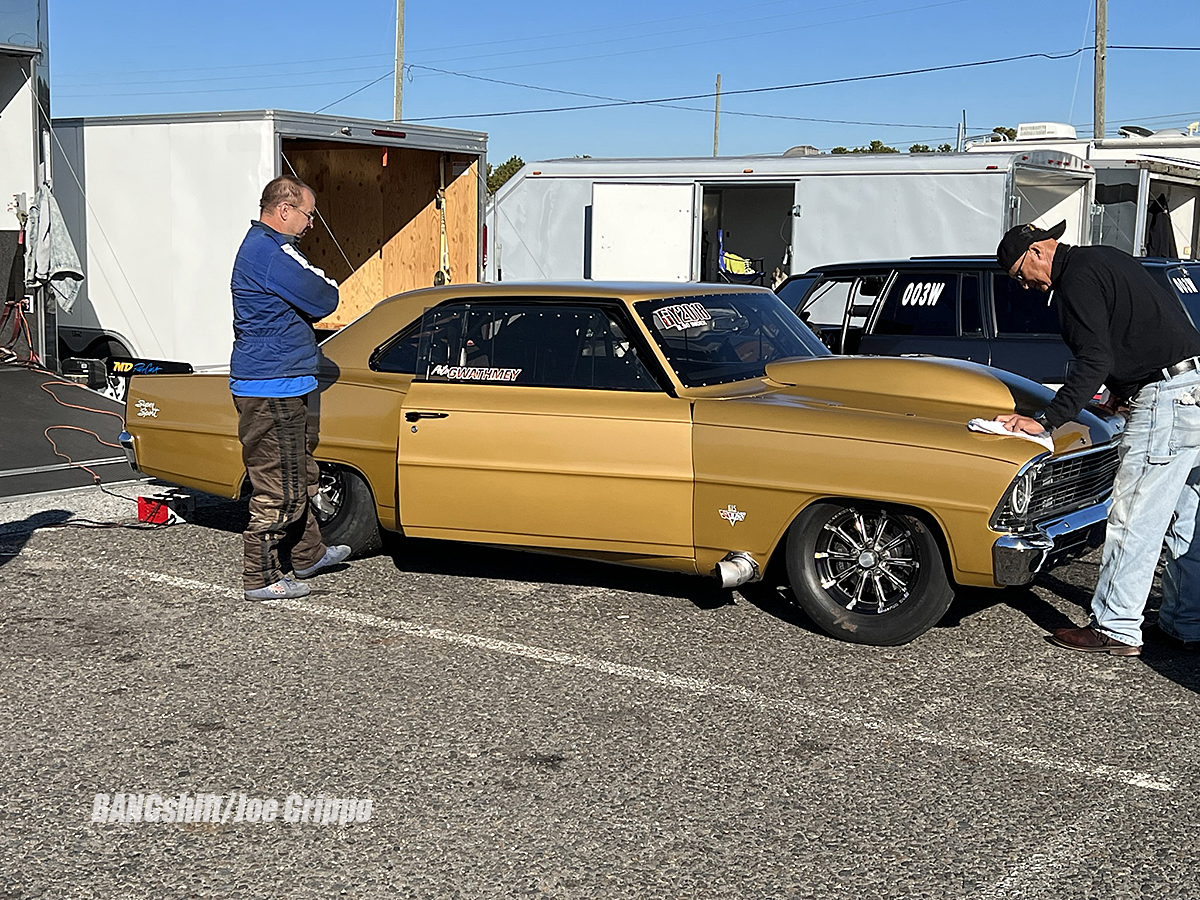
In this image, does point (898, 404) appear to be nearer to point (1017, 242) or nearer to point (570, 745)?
point (1017, 242)

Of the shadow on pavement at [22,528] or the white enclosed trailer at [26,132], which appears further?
the white enclosed trailer at [26,132]

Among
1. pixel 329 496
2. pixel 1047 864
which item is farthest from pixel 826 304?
pixel 1047 864

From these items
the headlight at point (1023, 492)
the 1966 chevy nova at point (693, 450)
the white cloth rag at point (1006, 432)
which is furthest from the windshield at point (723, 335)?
the headlight at point (1023, 492)

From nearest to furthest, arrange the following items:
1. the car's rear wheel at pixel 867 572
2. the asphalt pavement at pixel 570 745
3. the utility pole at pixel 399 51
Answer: the asphalt pavement at pixel 570 745, the car's rear wheel at pixel 867 572, the utility pole at pixel 399 51

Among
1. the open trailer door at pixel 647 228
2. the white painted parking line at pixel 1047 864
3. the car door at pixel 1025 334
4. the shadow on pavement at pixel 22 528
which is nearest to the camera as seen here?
the white painted parking line at pixel 1047 864

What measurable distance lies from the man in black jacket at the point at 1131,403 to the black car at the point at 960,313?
131 inches

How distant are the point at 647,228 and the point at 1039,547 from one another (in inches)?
493

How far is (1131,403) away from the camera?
5.44 m

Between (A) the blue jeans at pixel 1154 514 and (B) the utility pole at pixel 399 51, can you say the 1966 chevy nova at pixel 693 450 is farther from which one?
(B) the utility pole at pixel 399 51

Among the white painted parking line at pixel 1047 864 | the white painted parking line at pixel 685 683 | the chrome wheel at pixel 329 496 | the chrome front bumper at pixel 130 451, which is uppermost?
the chrome front bumper at pixel 130 451

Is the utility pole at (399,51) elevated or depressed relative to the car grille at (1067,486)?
elevated

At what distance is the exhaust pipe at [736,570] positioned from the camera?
18.3 feet

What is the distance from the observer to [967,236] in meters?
15.1

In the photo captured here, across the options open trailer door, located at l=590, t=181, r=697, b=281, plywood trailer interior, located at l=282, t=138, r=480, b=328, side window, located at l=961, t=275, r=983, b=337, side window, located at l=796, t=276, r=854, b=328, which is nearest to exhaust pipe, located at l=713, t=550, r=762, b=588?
side window, located at l=796, t=276, r=854, b=328
